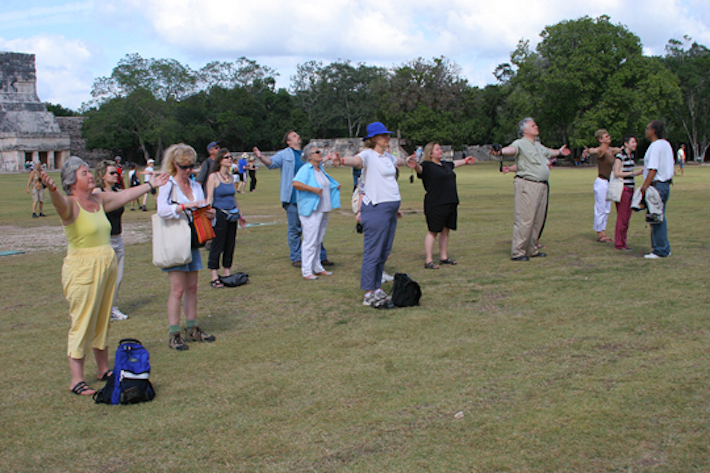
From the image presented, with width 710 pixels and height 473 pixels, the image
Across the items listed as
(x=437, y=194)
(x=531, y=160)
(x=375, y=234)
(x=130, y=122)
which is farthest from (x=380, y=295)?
(x=130, y=122)

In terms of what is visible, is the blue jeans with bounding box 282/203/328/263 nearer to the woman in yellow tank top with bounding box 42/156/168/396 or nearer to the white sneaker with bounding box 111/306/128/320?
the white sneaker with bounding box 111/306/128/320

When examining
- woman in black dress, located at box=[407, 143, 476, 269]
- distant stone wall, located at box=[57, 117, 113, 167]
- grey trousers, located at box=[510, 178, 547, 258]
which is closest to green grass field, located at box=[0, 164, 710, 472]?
grey trousers, located at box=[510, 178, 547, 258]

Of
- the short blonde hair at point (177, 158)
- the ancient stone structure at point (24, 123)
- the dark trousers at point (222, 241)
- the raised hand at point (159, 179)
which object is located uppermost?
the ancient stone structure at point (24, 123)

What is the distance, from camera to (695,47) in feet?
208

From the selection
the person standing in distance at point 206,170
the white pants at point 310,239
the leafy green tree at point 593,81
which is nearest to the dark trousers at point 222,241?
the person standing in distance at point 206,170

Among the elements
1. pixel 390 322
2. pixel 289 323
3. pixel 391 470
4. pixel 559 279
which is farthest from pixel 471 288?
pixel 391 470

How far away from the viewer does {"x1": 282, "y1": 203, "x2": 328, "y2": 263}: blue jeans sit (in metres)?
9.06

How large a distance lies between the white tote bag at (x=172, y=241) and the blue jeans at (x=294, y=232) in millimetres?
3890

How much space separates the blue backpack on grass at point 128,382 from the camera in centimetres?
430

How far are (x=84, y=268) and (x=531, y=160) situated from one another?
21.7ft

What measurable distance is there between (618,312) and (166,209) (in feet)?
14.6

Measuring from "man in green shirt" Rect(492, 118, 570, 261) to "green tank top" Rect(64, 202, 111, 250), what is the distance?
6.11m

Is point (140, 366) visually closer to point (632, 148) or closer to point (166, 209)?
point (166, 209)

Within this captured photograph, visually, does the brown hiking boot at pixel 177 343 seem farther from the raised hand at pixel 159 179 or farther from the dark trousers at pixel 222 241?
the dark trousers at pixel 222 241
